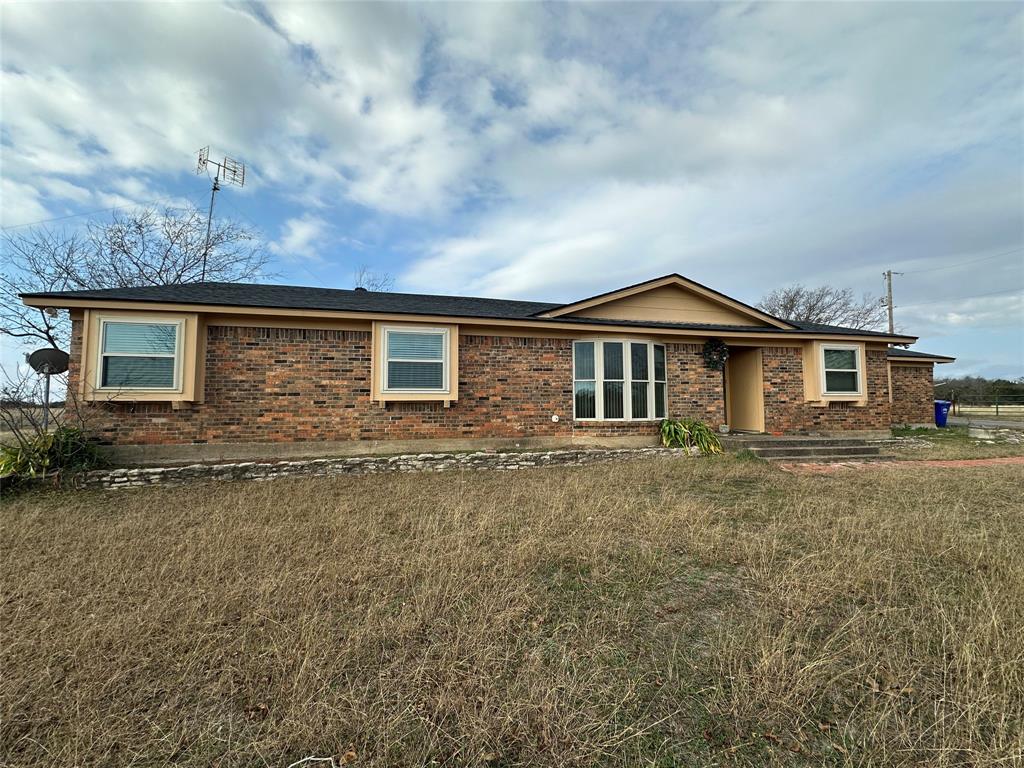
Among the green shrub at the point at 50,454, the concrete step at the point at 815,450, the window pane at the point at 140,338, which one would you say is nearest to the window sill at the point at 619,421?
the concrete step at the point at 815,450

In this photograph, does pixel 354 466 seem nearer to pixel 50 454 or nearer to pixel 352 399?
pixel 352 399

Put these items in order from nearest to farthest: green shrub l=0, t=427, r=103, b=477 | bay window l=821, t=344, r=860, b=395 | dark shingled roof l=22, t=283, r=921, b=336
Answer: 1. green shrub l=0, t=427, r=103, b=477
2. dark shingled roof l=22, t=283, r=921, b=336
3. bay window l=821, t=344, r=860, b=395

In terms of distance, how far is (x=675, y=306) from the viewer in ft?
38.0

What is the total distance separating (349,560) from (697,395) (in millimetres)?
9030

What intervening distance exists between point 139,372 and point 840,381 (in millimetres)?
15241

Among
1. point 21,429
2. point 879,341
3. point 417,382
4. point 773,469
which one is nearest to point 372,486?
point 417,382

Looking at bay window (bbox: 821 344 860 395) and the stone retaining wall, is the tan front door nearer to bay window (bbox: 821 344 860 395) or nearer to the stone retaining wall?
bay window (bbox: 821 344 860 395)

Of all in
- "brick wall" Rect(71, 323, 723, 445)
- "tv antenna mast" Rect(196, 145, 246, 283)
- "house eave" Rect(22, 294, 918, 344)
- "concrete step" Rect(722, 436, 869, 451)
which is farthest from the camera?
"tv antenna mast" Rect(196, 145, 246, 283)

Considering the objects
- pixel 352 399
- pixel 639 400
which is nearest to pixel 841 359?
pixel 639 400

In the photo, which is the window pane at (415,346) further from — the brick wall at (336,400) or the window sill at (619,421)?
the window sill at (619,421)

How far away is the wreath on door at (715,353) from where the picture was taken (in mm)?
10508

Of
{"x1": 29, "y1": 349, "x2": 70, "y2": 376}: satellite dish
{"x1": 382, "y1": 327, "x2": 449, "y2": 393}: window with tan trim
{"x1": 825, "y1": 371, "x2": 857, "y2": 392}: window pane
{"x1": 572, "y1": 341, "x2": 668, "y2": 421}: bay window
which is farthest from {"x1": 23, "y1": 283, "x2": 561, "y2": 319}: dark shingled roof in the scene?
{"x1": 825, "y1": 371, "x2": 857, "y2": 392}: window pane

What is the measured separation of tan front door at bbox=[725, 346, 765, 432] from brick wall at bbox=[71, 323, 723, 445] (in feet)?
5.99

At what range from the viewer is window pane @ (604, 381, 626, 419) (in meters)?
9.95
